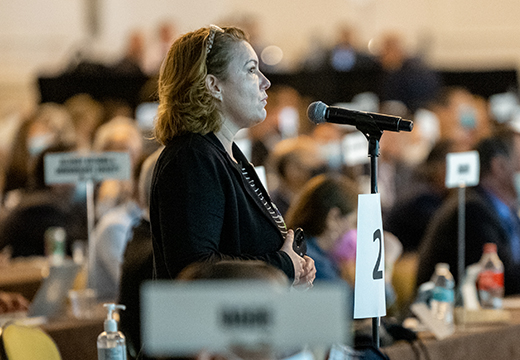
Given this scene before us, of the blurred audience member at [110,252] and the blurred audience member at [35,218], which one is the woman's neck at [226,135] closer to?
the blurred audience member at [110,252]

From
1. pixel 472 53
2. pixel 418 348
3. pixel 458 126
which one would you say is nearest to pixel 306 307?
pixel 418 348

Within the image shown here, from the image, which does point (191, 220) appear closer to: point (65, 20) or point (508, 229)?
point (508, 229)

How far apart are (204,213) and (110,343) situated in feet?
2.11

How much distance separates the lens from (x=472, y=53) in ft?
45.1

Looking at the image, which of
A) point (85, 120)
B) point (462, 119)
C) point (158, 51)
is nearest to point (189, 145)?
point (462, 119)

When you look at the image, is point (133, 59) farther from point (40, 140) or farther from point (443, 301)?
point (443, 301)

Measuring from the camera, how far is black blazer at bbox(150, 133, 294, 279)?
66.8 inches

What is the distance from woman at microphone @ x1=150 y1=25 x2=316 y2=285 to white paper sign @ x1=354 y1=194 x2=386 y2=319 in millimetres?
139

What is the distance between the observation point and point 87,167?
3.33 m

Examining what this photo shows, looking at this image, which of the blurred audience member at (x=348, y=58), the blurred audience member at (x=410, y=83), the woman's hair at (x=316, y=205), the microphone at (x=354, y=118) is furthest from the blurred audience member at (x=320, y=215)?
the blurred audience member at (x=348, y=58)

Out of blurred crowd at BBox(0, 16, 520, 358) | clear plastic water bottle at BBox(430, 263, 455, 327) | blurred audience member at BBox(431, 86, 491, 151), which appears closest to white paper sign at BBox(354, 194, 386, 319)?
blurred crowd at BBox(0, 16, 520, 358)

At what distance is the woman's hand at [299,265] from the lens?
1.84m

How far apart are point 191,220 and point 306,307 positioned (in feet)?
2.43

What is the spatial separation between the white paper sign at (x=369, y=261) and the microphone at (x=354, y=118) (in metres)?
0.20
